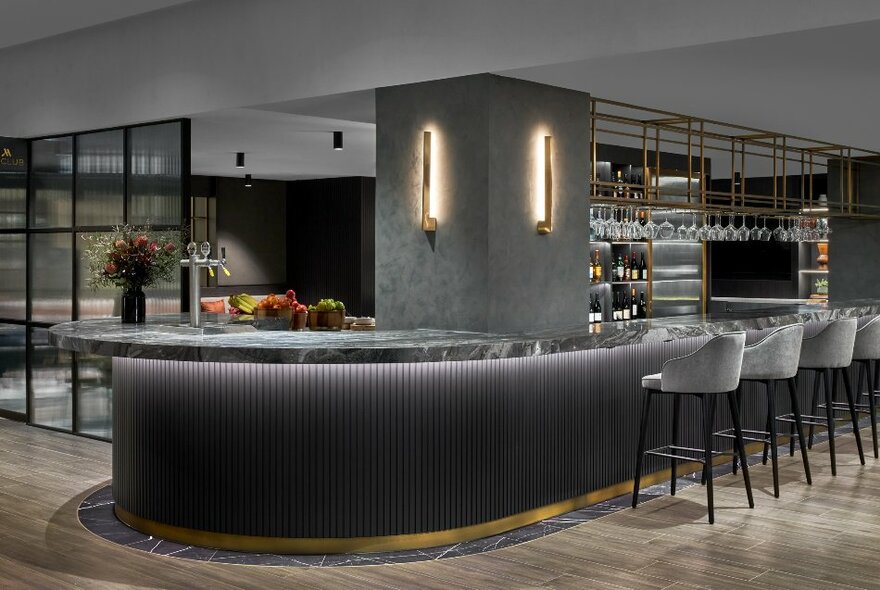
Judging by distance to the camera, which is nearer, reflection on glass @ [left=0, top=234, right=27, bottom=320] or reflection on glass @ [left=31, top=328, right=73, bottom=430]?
reflection on glass @ [left=31, top=328, right=73, bottom=430]

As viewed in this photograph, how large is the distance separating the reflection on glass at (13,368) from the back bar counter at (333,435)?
3.91m

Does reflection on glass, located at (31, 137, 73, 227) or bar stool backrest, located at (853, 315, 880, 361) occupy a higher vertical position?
reflection on glass, located at (31, 137, 73, 227)

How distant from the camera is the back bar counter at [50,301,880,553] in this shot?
537cm

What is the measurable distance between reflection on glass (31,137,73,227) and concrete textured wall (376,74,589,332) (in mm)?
3563

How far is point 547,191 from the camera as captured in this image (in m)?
6.53

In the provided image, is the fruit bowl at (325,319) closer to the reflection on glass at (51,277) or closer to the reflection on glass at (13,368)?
the reflection on glass at (51,277)

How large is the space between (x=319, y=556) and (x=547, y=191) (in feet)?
8.41

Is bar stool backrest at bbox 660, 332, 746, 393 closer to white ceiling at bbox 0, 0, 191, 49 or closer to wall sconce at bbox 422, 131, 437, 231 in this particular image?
wall sconce at bbox 422, 131, 437, 231

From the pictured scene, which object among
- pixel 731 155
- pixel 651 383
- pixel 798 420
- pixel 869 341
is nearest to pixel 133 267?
pixel 651 383

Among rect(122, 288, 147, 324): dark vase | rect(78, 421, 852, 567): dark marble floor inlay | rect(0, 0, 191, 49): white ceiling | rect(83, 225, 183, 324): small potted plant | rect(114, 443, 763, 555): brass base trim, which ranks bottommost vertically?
rect(78, 421, 852, 567): dark marble floor inlay

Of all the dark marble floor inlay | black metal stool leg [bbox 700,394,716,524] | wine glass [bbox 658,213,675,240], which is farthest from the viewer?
wine glass [bbox 658,213,675,240]

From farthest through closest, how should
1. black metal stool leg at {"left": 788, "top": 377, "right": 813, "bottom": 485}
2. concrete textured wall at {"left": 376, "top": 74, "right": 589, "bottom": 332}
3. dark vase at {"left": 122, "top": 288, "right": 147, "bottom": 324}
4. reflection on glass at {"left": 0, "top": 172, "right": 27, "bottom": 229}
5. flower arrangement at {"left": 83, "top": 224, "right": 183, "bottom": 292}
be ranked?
reflection on glass at {"left": 0, "top": 172, "right": 27, "bottom": 229}
flower arrangement at {"left": 83, "top": 224, "right": 183, "bottom": 292}
dark vase at {"left": 122, "top": 288, "right": 147, "bottom": 324}
black metal stool leg at {"left": 788, "top": 377, "right": 813, "bottom": 485}
concrete textured wall at {"left": 376, "top": 74, "right": 589, "bottom": 332}

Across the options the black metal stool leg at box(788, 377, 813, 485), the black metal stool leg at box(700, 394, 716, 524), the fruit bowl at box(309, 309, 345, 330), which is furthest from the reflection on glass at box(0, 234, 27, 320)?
the black metal stool leg at box(788, 377, 813, 485)

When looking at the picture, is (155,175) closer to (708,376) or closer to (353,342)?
(353,342)
